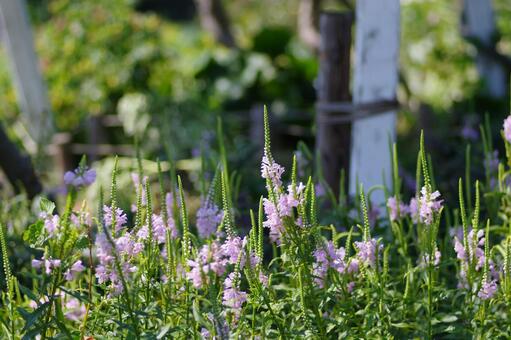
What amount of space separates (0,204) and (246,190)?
106 cm

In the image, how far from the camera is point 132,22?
7059 millimetres

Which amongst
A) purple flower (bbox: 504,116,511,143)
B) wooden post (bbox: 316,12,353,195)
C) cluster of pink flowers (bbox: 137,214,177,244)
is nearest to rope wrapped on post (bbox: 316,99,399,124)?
wooden post (bbox: 316,12,353,195)

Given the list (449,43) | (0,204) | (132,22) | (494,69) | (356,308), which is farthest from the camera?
(449,43)

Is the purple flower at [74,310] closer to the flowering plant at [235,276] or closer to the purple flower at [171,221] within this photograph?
the flowering plant at [235,276]

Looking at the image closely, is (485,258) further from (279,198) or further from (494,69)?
(494,69)

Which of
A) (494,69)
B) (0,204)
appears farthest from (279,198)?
(494,69)

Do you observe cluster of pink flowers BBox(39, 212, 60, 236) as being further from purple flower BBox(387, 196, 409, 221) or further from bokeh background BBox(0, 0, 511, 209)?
bokeh background BBox(0, 0, 511, 209)

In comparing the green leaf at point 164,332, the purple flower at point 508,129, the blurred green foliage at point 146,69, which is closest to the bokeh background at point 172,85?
the blurred green foliage at point 146,69

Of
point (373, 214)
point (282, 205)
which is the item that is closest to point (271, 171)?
point (282, 205)

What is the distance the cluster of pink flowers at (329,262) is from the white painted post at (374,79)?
1.37m

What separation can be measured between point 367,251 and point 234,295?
0.33m

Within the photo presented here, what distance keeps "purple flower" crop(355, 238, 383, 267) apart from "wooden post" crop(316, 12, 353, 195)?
163 centimetres

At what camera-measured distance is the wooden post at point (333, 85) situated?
11.1 feet

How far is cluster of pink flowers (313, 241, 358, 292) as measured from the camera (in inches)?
68.2
